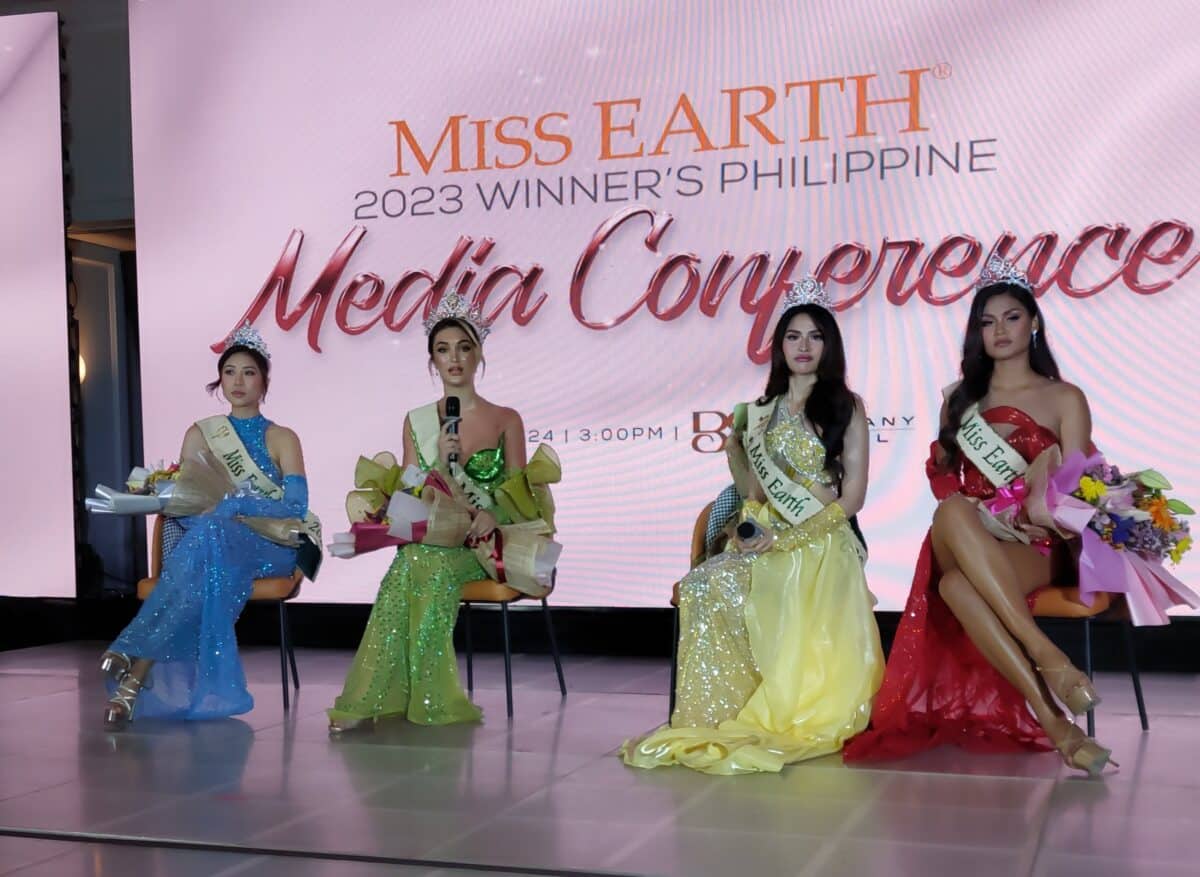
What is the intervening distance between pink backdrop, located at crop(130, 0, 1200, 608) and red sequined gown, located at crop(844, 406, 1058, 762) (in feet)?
4.66

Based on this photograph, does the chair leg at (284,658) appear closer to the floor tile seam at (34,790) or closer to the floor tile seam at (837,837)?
the floor tile seam at (34,790)

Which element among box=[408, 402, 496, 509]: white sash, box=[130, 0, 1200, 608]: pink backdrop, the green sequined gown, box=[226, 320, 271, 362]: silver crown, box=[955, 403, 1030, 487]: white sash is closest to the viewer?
box=[955, 403, 1030, 487]: white sash

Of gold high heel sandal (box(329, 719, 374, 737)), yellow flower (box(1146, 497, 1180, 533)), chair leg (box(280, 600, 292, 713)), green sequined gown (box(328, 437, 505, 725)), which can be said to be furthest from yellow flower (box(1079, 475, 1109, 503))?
chair leg (box(280, 600, 292, 713))

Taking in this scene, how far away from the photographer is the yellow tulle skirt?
12.1 feet

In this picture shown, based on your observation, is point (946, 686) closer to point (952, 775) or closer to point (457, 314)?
point (952, 775)

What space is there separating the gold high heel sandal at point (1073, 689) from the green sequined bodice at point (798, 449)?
2.82ft

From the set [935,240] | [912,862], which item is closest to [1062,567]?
[912,862]

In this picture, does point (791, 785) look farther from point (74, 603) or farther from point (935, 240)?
point (74, 603)

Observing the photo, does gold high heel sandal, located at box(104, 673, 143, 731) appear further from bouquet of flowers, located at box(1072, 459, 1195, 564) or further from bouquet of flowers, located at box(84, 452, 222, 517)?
bouquet of flowers, located at box(1072, 459, 1195, 564)

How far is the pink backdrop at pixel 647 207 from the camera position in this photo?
5066mm

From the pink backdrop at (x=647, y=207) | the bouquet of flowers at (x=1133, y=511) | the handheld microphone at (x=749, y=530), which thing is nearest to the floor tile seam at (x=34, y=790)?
the handheld microphone at (x=749, y=530)

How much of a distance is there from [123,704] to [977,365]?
8.72 feet

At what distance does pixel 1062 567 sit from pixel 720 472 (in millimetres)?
1826

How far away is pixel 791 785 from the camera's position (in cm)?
327
